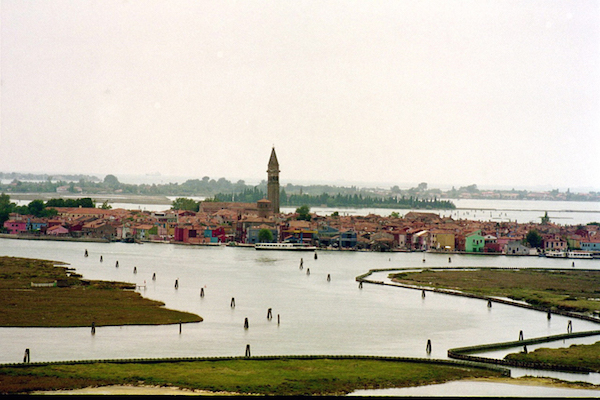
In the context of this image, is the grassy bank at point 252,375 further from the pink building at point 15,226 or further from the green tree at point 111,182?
the green tree at point 111,182

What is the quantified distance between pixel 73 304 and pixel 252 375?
9044 millimetres

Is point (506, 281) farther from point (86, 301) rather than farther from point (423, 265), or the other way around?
point (86, 301)

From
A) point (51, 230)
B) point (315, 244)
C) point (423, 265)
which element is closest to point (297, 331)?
point (423, 265)

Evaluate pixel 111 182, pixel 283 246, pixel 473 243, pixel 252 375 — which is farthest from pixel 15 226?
pixel 111 182

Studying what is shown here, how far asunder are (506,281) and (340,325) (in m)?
13.7

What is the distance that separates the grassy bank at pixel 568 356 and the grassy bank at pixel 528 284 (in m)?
6.68

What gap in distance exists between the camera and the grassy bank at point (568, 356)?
18188 mm

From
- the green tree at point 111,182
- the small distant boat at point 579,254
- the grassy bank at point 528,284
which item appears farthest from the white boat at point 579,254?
the green tree at point 111,182

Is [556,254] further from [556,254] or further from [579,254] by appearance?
[579,254]

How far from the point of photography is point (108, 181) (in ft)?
641

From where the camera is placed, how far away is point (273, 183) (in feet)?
237

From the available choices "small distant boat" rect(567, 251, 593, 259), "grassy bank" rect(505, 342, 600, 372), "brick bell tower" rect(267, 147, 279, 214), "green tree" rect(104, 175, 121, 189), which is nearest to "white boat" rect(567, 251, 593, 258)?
"small distant boat" rect(567, 251, 593, 259)

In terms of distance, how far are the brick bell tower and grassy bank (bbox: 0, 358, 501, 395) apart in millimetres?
52507

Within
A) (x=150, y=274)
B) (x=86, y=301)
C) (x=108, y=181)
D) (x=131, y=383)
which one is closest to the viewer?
(x=131, y=383)
